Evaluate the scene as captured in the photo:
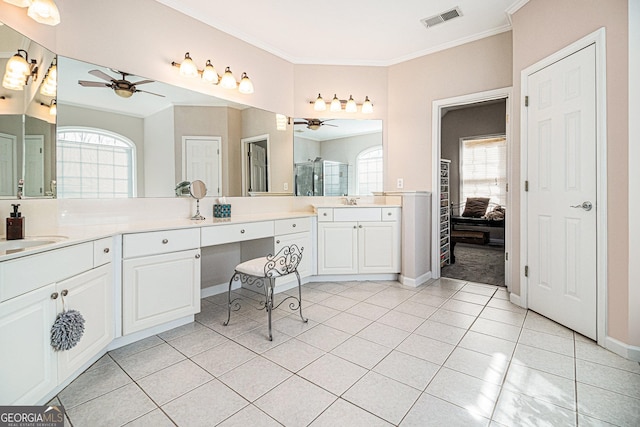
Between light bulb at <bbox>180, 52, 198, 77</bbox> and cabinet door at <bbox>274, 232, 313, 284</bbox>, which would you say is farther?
cabinet door at <bbox>274, 232, 313, 284</bbox>

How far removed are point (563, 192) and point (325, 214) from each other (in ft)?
7.00

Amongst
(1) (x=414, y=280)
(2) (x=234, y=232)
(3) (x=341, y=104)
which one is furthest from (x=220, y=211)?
(1) (x=414, y=280)

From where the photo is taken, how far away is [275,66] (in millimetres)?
3672

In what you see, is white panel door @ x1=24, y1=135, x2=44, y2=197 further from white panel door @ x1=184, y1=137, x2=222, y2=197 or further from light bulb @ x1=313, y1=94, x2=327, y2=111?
light bulb @ x1=313, y1=94, x2=327, y2=111

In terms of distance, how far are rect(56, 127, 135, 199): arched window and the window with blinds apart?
251 inches

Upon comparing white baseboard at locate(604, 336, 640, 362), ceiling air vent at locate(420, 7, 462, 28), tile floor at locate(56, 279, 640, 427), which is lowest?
tile floor at locate(56, 279, 640, 427)

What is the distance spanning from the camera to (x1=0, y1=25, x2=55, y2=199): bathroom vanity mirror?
175cm

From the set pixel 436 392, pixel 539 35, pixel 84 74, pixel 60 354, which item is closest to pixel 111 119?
pixel 84 74

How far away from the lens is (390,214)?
139 inches

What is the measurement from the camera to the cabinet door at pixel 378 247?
354 centimetres

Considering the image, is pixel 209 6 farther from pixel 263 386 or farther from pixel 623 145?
pixel 623 145

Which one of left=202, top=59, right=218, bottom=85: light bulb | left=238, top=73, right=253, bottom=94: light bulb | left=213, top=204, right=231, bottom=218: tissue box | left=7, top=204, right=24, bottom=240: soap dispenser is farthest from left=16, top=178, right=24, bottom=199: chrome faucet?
left=238, top=73, right=253, bottom=94: light bulb

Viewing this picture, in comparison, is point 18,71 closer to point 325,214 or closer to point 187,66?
point 187,66

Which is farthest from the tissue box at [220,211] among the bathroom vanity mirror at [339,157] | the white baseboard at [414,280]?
the white baseboard at [414,280]
